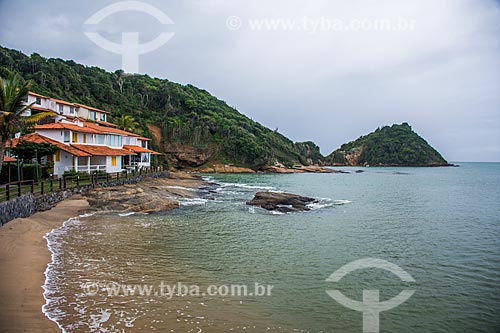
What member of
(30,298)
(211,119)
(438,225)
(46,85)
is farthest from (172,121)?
(30,298)

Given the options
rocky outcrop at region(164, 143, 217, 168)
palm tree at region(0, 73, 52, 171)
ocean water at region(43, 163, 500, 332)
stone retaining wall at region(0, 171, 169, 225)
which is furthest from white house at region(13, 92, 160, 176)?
rocky outcrop at region(164, 143, 217, 168)

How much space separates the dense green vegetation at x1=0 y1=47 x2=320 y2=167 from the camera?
252 ft

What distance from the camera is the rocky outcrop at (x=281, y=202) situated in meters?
26.6

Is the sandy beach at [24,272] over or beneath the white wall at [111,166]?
beneath

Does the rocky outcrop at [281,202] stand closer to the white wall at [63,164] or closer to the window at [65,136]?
the white wall at [63,164]

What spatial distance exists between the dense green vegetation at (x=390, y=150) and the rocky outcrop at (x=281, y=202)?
152349mm

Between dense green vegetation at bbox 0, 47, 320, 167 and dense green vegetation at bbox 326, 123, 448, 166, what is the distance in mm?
73695

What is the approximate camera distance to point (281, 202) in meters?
28.4

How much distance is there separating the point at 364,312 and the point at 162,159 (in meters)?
77.2

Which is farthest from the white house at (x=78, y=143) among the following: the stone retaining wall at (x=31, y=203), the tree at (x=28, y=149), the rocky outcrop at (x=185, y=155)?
the rocky outcrop at (x=185, y=155)

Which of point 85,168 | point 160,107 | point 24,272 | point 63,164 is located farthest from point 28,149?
point 160,107

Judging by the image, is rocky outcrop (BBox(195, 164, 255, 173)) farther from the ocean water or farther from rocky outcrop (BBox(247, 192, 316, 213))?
the ocean water

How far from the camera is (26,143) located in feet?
84.9

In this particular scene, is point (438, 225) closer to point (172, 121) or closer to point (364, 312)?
point (364, 312)
